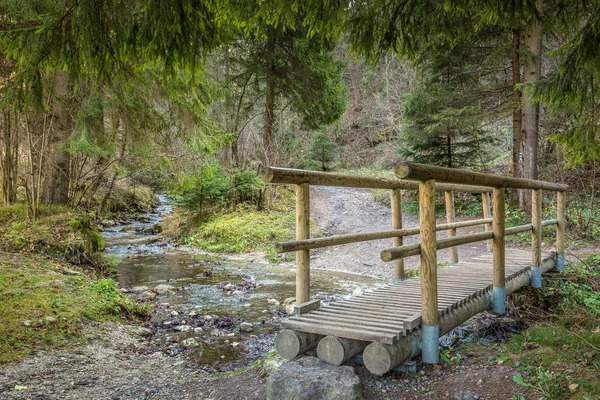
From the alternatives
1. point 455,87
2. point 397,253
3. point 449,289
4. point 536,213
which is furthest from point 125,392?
point 455,87

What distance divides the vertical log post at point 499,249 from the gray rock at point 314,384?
2.44 metres

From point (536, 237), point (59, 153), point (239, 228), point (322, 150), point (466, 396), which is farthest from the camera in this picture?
point (322, 150)

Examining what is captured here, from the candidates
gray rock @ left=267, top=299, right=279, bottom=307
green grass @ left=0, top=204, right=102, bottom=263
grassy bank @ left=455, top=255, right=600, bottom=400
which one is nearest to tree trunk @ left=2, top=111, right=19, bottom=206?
green grass @ left=0, top=204, right=102, bottom=263

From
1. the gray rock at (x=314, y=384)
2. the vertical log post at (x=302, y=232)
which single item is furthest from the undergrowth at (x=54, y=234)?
the gray rock at (x=314, y=384)

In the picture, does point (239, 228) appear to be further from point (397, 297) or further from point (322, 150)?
point (397, 297)

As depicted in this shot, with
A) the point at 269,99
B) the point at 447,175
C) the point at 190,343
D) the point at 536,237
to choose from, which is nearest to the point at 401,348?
the point at 447,175

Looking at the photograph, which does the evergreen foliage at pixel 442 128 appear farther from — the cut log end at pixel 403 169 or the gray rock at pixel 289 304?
the cut log end at pixel 403 169

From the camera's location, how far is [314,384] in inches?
119

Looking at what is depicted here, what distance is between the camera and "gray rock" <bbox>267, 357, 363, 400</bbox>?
2953 millimetres

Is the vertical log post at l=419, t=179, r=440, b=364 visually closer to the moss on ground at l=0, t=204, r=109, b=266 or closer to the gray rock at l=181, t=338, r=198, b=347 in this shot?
the gray rock at l=181, t=338, r=198, b=347

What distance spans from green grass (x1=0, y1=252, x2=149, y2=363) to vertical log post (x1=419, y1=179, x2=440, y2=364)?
12.4 ft

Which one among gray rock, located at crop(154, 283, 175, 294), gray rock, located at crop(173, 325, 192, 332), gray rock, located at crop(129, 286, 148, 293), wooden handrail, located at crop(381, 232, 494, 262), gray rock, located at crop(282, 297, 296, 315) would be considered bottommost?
gray rock, located at crop(282, 297, 296, 315)

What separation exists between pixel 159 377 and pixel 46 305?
2246 millimetres

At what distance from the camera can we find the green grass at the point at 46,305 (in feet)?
14.9
